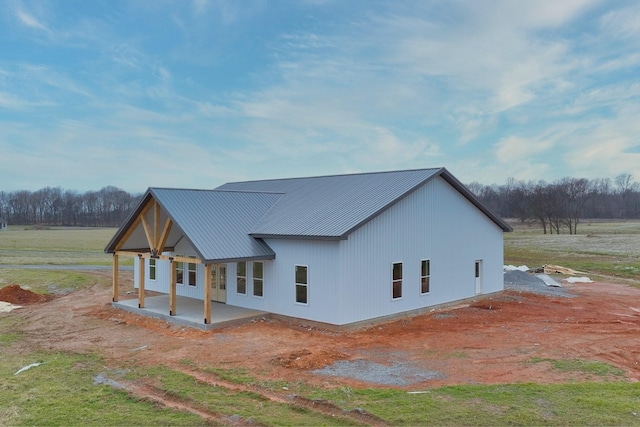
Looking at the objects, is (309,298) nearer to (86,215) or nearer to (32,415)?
(32,415)

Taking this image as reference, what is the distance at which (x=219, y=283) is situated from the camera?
19.5 metres

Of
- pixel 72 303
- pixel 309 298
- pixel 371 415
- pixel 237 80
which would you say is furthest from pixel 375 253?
pixel 237 80

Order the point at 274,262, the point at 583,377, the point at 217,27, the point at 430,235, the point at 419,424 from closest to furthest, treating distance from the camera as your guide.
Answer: the point at 419,424
the point at 583,377
the point at 274,262
the point at 430,235
the point at 217,27

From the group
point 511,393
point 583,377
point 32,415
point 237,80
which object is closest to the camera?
point 32,415

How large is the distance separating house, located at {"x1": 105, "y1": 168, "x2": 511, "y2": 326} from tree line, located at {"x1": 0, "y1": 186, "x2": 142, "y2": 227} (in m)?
103

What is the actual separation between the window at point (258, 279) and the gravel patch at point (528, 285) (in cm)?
1311

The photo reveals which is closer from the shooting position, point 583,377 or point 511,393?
point 511,393

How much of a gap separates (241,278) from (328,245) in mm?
4430

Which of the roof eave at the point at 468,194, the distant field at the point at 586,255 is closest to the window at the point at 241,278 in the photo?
the roof eave at the point at 468,194

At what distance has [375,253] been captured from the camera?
16688 mm

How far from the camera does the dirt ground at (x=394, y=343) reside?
1106 cm

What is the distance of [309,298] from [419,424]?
28.4 ft

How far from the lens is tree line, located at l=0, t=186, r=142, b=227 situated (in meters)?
116

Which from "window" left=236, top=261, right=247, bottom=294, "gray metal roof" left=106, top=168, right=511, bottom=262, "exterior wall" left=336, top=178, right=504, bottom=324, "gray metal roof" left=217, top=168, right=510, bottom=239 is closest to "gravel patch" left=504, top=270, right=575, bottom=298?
"exterior wall" left=336, top=178, right=504, bottom=324
